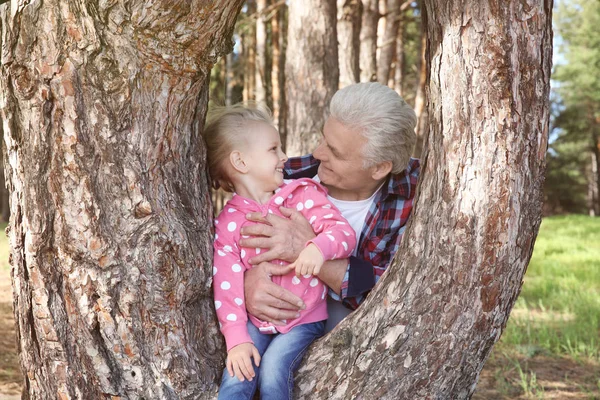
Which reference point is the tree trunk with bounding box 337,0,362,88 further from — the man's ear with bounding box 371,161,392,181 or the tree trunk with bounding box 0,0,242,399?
the tree trunk with bounding box 0,0,242,399

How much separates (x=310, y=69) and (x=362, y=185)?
374cm

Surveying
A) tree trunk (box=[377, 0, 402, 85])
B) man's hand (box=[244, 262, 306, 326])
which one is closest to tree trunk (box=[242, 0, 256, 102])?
tree trunk (box=[377, 0, 402, 85])

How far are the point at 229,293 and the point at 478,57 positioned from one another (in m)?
1.22

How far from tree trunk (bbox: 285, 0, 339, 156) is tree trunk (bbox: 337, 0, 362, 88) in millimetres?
914

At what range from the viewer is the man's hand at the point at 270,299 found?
2512 mm

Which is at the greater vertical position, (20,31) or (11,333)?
(20,31)

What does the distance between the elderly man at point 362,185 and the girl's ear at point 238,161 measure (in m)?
0.20

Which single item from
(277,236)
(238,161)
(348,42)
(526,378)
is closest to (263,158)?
(238,161)

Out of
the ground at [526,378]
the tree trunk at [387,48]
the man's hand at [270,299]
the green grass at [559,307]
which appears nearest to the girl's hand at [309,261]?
the man's hand at [270,299]

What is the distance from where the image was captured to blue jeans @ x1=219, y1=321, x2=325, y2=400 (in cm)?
231

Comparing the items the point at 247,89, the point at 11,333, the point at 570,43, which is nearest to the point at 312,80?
the point at 11,333

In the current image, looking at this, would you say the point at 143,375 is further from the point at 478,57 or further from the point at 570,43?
the point at 570,43

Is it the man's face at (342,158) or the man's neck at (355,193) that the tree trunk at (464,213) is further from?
the man's neck at (355,193)

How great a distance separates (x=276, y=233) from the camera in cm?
260
